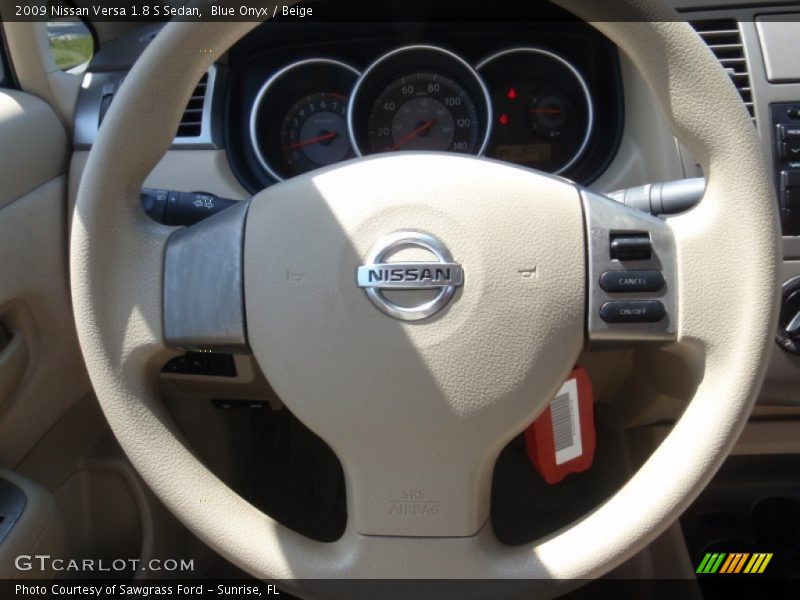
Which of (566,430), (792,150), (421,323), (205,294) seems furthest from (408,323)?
(792,150)

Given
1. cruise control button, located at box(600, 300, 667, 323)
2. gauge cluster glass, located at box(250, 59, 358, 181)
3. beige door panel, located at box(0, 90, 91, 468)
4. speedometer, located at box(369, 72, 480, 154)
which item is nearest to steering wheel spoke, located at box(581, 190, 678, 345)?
cruise control button, located at box(600, 300, 667, 323)

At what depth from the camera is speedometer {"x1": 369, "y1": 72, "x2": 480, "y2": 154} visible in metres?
1.51

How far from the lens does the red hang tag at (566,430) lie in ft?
3.68

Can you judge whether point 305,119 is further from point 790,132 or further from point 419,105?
point 790,132

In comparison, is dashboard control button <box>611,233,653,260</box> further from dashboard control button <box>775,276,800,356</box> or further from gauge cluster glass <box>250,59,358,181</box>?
gauge cluster glass <box>250,59,358,181</box>

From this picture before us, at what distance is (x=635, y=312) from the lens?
3.03 feet

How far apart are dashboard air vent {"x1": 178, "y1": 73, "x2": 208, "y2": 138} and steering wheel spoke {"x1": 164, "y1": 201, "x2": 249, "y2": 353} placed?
54cm

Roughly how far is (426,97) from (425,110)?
22 mm

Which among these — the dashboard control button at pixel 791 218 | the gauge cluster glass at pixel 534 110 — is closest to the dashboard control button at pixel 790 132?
the dashboard control button at pixel 791 218

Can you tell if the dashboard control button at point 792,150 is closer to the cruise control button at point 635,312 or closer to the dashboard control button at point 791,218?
the dashboard control button at point 791,218

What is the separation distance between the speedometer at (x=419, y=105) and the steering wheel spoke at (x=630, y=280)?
22.5 inches

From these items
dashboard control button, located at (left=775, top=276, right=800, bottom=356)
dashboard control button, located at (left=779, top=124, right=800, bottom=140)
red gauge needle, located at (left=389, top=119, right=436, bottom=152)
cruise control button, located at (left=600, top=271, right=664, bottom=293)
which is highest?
dashboard control button, located at (left=779, top=124, right=800, bottom=140)

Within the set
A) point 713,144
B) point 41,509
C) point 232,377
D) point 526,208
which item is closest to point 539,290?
point 526,208

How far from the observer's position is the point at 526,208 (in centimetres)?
96
